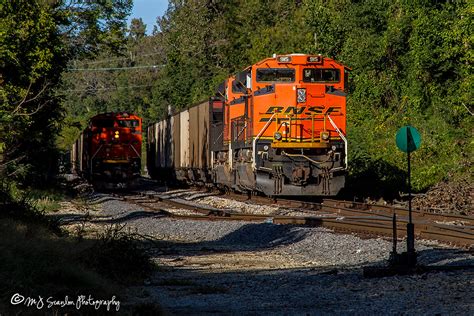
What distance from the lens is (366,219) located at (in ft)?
55.1

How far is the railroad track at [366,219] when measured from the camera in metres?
13.8

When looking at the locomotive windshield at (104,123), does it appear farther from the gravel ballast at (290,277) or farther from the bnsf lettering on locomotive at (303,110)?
the gravel ballast at (290,277)

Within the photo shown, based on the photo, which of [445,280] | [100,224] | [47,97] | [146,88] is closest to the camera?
[445,280]

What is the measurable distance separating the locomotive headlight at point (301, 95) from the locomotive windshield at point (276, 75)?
1.30ft

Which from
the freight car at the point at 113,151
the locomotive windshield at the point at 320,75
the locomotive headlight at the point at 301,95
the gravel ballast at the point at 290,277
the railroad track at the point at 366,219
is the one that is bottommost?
the gravel ballast at the point at 290,277

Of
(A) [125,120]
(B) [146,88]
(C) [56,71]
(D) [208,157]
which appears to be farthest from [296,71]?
(B) [146,88]

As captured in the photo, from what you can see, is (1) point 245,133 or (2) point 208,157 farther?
(2) point 208,157

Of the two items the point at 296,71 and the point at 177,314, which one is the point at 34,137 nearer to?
the point at 296,71

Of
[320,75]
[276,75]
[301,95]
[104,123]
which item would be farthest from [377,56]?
[301,95]

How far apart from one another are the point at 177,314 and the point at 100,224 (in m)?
11.2

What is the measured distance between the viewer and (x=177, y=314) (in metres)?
7.68

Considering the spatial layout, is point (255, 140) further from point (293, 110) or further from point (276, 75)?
point (276, 75)

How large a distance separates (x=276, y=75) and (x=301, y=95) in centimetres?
87

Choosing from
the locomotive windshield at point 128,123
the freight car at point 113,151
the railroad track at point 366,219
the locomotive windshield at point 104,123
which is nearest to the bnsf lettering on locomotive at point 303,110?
the railroad track at point 366,219
